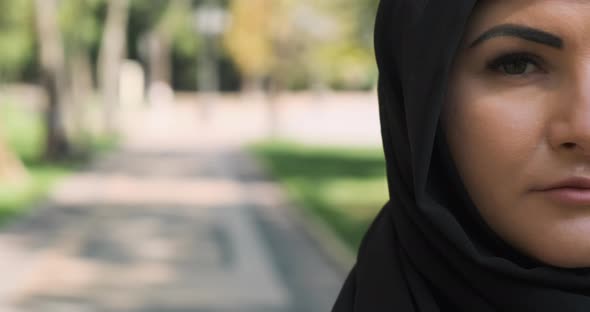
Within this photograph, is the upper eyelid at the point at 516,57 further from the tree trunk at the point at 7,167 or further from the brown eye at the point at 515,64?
the tree trunk at the point at 7,167

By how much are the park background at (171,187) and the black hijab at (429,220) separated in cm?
718

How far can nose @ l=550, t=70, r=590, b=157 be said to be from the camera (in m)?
1.29

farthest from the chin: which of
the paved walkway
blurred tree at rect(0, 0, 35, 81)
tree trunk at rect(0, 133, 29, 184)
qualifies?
blurred tree at rect(0, 0, 35, 81)

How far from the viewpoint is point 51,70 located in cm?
2302

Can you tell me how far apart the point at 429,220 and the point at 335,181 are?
1818cm

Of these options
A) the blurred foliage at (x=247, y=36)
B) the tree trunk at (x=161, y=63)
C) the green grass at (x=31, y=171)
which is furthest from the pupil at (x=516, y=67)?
the tree trunk at (x=161, y=63)

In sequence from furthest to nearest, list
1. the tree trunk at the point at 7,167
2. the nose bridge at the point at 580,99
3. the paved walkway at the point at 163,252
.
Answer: the tree trunk at the point at 7,167 < the paved walkway at the point at 163,252 < the nose bridge at the point at 580,99

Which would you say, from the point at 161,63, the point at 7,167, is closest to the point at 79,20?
the point at 7,167

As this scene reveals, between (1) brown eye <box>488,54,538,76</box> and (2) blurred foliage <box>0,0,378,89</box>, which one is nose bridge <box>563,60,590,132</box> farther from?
(2) blurred foliage <box>0,0,378,89</box>

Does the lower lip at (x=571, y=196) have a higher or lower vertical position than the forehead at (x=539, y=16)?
lower

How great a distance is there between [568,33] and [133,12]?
40.3 metres

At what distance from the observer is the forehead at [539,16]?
134 cm

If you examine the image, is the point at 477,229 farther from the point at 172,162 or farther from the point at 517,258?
the point at 172,162

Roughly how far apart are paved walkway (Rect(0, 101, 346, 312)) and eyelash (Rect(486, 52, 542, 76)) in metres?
7.29
